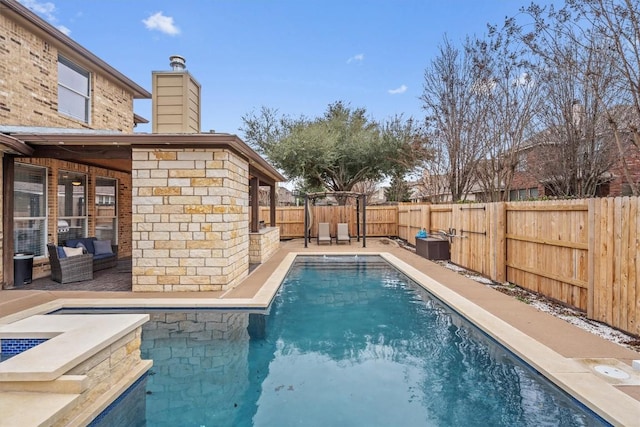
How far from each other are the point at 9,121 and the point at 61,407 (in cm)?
786

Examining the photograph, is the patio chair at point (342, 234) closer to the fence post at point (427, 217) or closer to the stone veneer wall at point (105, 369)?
the fence post at point (427, 217)

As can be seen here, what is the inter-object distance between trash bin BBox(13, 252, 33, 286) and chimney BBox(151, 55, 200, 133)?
371 centimetres

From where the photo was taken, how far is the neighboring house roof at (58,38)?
7.43 metres

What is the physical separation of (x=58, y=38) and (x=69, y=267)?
568cm

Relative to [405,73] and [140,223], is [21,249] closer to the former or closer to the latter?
[140,223]

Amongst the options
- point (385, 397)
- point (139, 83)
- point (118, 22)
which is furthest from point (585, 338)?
point (118, 22)

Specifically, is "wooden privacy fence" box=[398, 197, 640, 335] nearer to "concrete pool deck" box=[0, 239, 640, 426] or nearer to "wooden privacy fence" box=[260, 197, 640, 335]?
"wooden privacy fence" box=[260, 197, 640, 335]

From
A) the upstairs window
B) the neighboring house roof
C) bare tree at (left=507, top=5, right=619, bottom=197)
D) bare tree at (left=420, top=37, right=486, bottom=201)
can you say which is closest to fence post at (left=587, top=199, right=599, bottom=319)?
bare tree at (left=507, top=5, right=619, bottom=197)

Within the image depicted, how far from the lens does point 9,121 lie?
7.64 metres

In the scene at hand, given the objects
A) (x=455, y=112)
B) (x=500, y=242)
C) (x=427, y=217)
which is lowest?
(x=500, y=242)

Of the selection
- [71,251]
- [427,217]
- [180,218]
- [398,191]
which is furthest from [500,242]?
[398,191]

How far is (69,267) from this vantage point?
7266 millimetres

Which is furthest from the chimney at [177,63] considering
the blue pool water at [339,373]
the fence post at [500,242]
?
the fence post at [500,242]

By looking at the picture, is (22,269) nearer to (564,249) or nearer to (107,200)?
(107,200)
